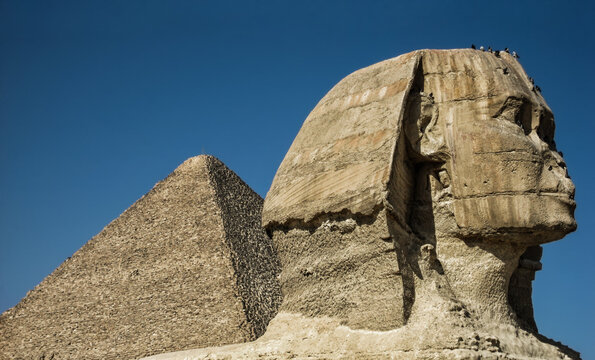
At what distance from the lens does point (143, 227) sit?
72.6 meters

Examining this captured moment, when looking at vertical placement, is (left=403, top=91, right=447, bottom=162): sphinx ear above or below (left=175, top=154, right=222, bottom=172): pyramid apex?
below

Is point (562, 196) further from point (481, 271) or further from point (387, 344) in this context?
point (387, 344)

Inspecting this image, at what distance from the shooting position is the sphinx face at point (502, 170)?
4797mm

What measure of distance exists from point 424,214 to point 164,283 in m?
63.0


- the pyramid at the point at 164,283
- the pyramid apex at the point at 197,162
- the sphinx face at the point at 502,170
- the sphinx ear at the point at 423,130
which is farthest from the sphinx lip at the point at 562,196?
the pyramid apex at the point at 197,162

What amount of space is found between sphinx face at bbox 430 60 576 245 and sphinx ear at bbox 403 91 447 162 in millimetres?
30

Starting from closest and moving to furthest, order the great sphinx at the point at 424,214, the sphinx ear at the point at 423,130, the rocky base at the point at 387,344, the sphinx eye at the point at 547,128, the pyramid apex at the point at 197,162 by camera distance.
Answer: the rocky base at the point at 387,344
the great sphinx at the point at 424,214
the sphinx ear at the point at 423,130
the sphinx eye at the point at 547,128
the pyramid apex at the point at 197,162

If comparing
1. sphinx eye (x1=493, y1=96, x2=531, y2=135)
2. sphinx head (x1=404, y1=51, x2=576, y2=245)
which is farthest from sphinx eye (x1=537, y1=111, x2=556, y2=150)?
sphinx eye (x1=493, y1=96, x2=531, y2=135)

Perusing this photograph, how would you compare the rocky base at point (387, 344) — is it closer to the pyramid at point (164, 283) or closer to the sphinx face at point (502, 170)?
the sphinx face at point (502, 170)

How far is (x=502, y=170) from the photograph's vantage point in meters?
4.83

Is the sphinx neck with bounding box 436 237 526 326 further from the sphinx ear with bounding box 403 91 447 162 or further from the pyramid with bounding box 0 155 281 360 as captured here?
the pyramid with bounding box 0 155 281 360

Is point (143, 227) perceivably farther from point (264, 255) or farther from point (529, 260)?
point (529, 260)

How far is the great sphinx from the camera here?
473cm

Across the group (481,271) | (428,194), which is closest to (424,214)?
(428,194)
